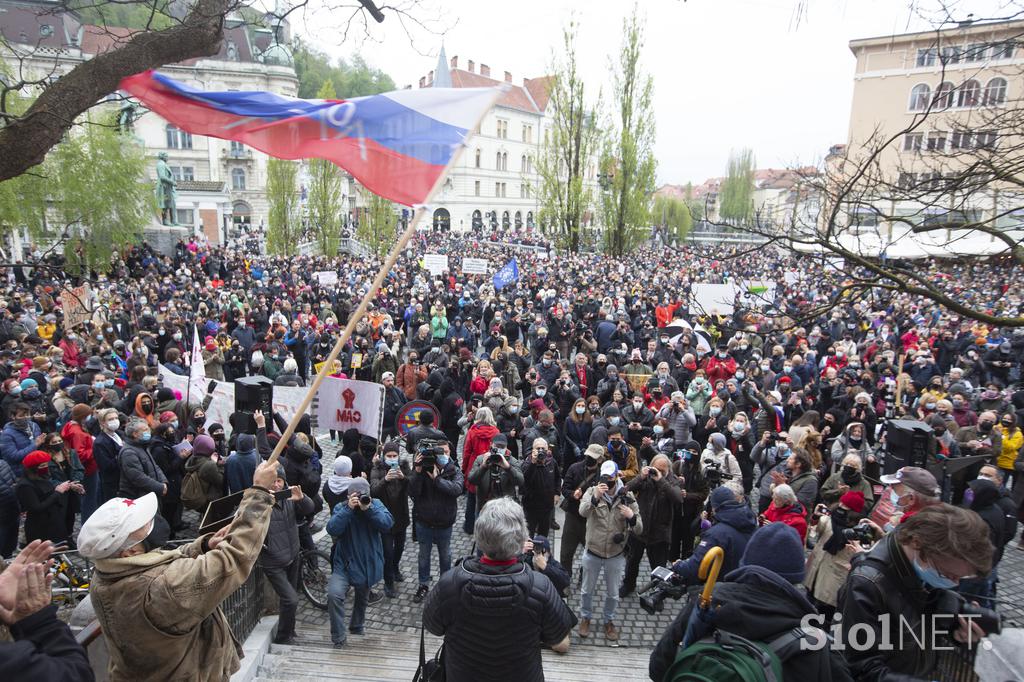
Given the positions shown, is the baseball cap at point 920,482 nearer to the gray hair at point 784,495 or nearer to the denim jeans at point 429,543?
the gray hair at point 784,495

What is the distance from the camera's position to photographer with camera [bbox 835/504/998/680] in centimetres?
244

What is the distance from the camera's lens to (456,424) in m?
8.78

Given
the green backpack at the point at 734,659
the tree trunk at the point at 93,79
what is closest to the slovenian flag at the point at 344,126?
the tree trunk at the point at 93,79

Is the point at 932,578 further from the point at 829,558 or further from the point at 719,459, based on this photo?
the point at 719,459

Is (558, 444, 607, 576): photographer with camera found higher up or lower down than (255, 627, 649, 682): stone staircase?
higher up

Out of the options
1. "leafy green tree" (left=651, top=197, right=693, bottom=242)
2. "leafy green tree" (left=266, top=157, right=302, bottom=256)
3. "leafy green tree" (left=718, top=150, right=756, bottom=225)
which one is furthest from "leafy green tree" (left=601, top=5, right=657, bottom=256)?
"leafy green tree" (left=718, top=150, right=756, bottom=225)

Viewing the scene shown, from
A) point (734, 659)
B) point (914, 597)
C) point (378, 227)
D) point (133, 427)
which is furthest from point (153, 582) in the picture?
point (378, 227)

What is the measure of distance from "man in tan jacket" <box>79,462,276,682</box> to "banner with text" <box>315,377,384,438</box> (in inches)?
190

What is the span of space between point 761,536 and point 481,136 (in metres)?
69.6

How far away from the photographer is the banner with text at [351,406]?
7.23 meters

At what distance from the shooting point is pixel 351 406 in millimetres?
7332

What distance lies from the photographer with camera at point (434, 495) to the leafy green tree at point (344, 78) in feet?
202

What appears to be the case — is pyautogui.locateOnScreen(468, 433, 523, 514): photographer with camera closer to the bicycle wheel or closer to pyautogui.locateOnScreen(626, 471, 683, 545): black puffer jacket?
pyautogui.locateOnScreen(626, 471, 683, 545): black puffer jacket

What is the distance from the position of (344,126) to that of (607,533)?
12.5 feet
